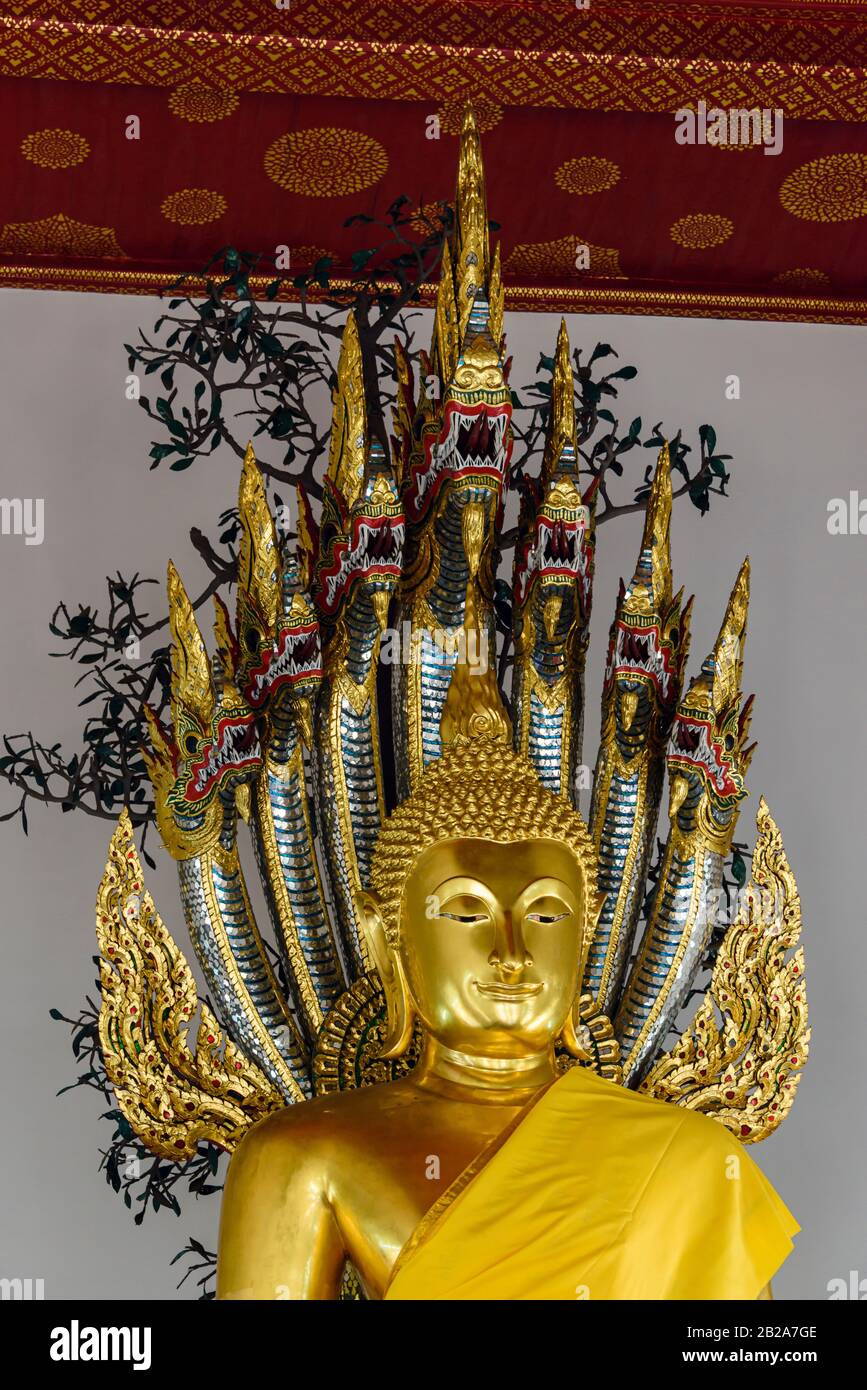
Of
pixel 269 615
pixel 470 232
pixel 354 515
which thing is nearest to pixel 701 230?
pixel 470 232

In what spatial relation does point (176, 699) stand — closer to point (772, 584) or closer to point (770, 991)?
point (770, 991)

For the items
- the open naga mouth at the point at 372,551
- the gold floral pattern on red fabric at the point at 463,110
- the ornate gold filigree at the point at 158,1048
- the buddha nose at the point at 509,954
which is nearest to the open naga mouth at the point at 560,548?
the open naga mouth at the point at 372,551

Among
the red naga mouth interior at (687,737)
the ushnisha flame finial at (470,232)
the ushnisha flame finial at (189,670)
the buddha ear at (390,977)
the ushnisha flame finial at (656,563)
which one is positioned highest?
the ushnisha flame finial at (470,232)

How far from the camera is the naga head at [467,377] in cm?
252

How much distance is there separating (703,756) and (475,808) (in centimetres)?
37

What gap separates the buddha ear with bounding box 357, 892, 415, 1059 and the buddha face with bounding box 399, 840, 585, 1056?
0.04 meters

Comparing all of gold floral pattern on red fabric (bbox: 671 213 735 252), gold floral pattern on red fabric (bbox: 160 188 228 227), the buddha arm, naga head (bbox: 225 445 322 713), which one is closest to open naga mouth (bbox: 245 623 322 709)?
naga head (bbox: 225 445 322 713)

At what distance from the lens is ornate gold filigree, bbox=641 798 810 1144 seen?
8.91 feet

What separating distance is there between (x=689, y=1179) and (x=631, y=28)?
6.55 feet

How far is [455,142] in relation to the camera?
11.3 ft

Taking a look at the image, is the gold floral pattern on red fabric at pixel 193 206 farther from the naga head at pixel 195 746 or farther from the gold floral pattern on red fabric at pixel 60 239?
the naga head at pixel 195 746

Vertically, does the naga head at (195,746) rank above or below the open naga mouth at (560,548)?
below

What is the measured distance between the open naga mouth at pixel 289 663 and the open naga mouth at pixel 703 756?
1.78 feet

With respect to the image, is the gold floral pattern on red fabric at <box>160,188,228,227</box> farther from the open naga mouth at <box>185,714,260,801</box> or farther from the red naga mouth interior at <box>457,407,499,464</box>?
the open naga mouth at <box>185,714,260,801</box>
